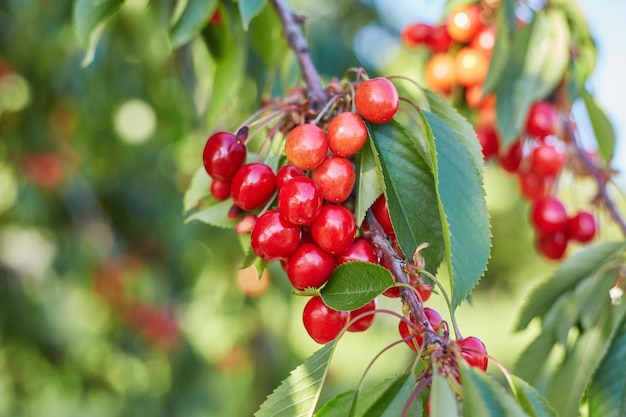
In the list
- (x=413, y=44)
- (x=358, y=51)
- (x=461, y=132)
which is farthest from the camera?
(x=358, y=51)

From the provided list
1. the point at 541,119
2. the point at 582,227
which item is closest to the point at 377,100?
the point at 541,119

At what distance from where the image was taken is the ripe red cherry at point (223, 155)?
1.00 m

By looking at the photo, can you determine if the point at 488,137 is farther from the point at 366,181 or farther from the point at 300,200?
the point at 300,200

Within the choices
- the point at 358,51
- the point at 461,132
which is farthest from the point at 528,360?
the point at 358,51

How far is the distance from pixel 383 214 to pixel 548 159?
42.5 inches

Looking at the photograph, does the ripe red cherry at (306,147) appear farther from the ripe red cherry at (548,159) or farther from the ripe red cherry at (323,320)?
the ripe red cherry at (548,159)

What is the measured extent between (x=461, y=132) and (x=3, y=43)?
2.88m

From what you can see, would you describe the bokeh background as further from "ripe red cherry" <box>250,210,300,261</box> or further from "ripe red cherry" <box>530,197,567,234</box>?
"ripe red cherry" <box>250,210,300,261</box>

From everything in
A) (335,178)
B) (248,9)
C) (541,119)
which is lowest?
(541,119)

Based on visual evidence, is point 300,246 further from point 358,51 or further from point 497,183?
point 497,183

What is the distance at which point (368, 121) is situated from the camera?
0.93 metres

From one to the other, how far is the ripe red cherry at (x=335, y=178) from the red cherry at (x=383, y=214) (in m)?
0.06

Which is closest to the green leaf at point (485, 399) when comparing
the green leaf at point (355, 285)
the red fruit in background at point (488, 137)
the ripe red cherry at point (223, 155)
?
the green leaf at point (355, 285)

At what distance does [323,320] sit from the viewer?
34.7 inches
